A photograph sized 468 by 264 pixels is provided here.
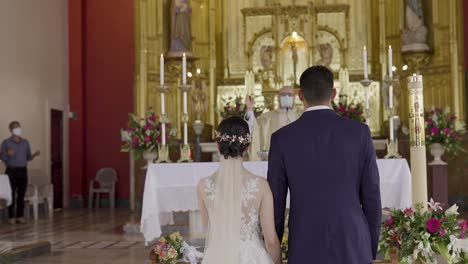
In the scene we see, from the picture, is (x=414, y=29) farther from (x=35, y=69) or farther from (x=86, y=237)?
(x=35, y=69)

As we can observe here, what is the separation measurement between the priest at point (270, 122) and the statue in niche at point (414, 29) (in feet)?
16.0

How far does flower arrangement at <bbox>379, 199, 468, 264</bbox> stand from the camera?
4.15m

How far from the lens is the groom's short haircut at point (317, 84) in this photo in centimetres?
297

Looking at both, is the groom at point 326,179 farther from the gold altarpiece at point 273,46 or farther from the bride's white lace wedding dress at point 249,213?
the gold altarpiece at point 273,46

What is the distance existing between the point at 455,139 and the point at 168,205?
14.5 ft

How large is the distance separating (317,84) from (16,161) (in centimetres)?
939

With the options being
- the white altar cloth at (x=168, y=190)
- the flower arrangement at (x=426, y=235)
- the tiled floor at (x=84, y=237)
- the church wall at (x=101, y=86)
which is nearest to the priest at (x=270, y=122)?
the white altar cloth at (x=168, y=190)

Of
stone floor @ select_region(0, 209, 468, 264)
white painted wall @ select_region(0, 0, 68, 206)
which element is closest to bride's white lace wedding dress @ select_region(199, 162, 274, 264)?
stone floor @ select_region(0, 209, 468, 264)

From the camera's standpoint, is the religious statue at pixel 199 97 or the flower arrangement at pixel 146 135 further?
the religious statue at pixel 199 97

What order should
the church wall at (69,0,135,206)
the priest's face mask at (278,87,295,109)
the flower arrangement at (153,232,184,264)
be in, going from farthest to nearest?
the church wall at (69,0,135,206) < the priest's face mask at (278,87,295,109) < the flower arrangement at (153,232,184,264)

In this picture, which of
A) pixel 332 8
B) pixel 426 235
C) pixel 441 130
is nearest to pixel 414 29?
pixel 332 8

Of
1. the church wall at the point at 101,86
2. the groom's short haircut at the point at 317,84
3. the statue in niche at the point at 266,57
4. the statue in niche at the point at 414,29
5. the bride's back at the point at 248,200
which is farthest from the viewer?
the church wall at the point at 101,86

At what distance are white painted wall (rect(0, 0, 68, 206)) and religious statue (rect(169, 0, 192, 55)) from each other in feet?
9.17

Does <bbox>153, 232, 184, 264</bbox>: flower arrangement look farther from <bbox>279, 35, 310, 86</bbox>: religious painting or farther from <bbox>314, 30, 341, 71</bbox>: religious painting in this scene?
<bbox>314, 30, 341, 71</bbox>: religious painting
